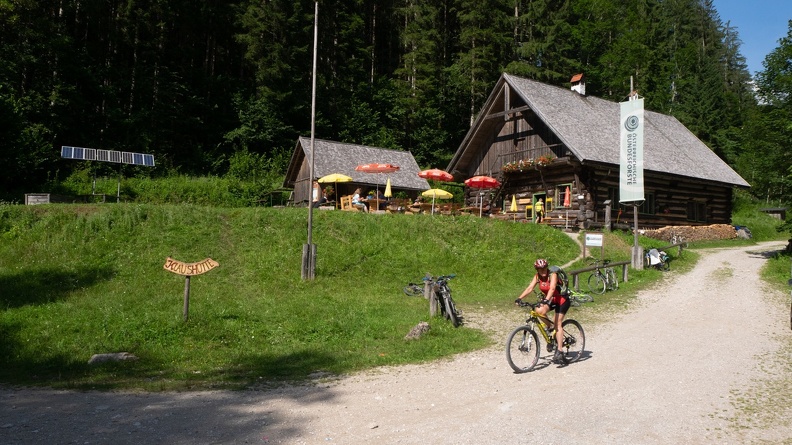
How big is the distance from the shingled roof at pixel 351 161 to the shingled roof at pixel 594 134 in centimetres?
289

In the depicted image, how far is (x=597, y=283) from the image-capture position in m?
18.1

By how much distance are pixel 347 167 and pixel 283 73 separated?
48.4 ft

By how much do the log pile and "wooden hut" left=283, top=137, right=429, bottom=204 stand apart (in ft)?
44.9

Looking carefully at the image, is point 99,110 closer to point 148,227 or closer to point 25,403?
point 148,227

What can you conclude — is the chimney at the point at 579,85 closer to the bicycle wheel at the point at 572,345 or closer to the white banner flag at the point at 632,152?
the white banner flag at the point at 632,152

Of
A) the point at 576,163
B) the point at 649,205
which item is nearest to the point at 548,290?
the point at 576,163

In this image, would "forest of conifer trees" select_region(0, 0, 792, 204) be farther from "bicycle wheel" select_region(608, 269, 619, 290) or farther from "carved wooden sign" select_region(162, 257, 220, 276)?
"carved wooden sign" select_region(162, 257, 220, 276)

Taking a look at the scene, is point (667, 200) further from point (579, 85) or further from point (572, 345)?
point (572, 345)

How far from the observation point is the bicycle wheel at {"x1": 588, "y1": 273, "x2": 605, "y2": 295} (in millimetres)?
17983

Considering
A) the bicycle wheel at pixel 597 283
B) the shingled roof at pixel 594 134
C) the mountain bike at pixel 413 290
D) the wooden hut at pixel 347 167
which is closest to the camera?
the mountain bike at pixel 413 290

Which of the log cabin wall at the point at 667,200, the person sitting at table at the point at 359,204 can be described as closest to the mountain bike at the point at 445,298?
the person sitting at table at the point at 359,204

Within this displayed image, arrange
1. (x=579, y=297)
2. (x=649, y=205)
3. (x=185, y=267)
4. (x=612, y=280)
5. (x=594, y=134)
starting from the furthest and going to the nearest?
(x=649, y=205) < (x=594, y=134) < (x=612, y=280) < (x=579, y=297) < (x=185, y=267)

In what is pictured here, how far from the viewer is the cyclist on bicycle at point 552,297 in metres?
9.25

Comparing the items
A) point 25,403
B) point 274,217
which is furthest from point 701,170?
point 25,403
